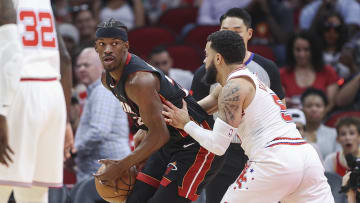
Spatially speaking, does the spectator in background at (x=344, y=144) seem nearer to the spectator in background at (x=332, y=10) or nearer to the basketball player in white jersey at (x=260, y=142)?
the basketball player in white jersey at (x=260, y=142)

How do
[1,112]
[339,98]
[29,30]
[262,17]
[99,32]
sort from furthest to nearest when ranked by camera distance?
[262,17] < [339,98] < [99,32] < [29,30] < [1,112]

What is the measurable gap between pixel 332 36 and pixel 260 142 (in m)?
5.91

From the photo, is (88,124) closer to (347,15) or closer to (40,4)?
(40,4)

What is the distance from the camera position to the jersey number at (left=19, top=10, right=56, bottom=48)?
186 inches

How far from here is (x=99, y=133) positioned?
25.5 ft

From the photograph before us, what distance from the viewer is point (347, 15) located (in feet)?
36.5

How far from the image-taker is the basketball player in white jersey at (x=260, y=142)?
190 inches

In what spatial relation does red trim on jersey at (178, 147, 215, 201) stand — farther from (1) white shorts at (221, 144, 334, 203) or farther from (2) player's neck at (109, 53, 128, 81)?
(2) player's neck at (109, 53, 128, 81)

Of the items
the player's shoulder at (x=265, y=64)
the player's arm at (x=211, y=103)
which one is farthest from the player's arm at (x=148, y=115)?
the player's shoulder at (x=265, y=64)

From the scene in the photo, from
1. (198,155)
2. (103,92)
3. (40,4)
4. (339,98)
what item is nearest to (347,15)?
(339,98)

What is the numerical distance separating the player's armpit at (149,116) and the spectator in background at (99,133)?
2884 mm

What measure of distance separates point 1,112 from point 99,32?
3.46 feet

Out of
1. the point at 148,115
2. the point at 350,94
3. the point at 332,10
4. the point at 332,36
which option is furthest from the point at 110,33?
the point at 332,10

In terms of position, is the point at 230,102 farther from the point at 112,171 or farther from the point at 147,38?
the point at 147,38
